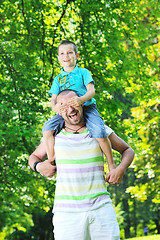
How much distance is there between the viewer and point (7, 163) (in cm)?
1051

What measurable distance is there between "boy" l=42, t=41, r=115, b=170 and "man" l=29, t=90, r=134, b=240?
0.05m

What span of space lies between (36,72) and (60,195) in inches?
296

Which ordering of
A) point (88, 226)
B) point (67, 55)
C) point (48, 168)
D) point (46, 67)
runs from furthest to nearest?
point (46, 67)
point (67, 55)
point (48, 168)
point (88, 226)

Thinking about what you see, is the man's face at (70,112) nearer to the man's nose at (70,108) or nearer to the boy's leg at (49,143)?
the man's nose at (70,108)

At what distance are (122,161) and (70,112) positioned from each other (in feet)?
1.78

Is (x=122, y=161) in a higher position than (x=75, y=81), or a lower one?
lower

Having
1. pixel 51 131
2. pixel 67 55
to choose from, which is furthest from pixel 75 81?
pixel 51 131

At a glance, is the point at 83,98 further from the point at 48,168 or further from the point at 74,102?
the point at 48,168

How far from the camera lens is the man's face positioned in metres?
2.92

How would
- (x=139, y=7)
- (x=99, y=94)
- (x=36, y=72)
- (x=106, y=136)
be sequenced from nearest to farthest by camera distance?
(x=106, y=136)
(x=99, y=94)
(x=36, y=72)
(x=139, y=7)

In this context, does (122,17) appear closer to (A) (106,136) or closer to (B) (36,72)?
(B) (36,72)

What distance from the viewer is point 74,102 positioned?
9.51ft

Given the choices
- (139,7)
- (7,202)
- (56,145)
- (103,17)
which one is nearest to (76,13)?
(103,17)

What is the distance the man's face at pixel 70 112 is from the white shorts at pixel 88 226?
0.66 meters
